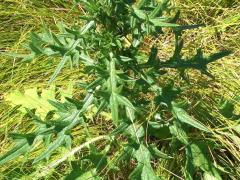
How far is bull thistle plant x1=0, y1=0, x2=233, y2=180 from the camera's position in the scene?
74.9 inches

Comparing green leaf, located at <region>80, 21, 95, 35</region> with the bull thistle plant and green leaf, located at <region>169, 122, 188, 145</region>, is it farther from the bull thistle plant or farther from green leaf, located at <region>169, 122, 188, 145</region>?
green leaf, located at <region>169, 122, 188, 145</region>

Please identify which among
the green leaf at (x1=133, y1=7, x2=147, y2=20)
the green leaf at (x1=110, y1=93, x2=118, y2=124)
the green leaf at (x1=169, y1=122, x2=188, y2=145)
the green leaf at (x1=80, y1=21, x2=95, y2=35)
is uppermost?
the green leaf at (x1=133, y1=7, x2=147, y2=20)

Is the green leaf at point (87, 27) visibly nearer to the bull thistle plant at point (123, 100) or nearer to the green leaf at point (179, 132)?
the bull thistle plant at point (123, 100)

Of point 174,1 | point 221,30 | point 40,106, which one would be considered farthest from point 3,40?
point 221,30

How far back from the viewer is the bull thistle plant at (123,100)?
190cm

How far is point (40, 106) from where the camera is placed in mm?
2865

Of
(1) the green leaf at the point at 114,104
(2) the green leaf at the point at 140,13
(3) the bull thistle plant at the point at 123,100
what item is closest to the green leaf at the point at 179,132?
(3) the bull thistle plant at the point at 123,100

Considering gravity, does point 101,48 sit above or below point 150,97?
above

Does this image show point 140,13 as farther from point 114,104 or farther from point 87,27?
point 114,104

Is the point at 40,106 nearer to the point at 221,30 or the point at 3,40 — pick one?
the point at 3,40

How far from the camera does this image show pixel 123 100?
1896 millimetres

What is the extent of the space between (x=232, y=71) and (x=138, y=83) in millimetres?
1023

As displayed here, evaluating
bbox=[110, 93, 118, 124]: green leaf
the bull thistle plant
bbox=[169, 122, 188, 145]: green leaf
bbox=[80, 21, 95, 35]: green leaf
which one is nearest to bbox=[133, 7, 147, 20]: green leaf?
the bull thistle plant

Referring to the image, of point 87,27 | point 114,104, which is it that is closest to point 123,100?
point 114,104
